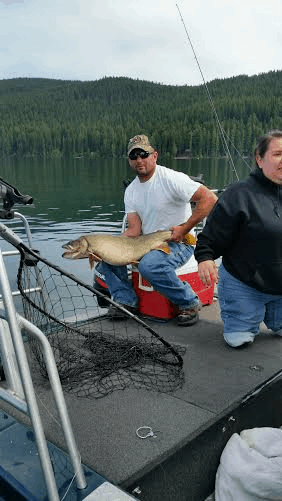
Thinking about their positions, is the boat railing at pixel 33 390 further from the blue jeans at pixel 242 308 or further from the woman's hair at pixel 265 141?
the woman's hair at pixel 265 141

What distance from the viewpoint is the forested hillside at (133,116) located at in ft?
222

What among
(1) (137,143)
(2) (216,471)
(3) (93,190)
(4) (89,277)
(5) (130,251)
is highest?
(1) (137,143)

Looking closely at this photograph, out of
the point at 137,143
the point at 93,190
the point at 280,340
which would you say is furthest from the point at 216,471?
the point at 93,190

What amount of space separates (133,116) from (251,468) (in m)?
120

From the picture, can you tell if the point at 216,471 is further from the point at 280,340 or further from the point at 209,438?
the point at 280,340

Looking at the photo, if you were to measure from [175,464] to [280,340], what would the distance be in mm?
1850

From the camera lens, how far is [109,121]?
116 m

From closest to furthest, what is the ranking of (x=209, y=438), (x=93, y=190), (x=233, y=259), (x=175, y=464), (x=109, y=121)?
(x=175, y=464) → (x=209, y=438) → (x=233, y=259) → (x=93, y=190) → (x=109, y=121)

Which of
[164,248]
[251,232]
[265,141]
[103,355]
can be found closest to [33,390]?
[103,355]

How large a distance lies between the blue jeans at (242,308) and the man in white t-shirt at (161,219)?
1.80 ft

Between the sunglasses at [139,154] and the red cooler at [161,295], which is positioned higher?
the sunglasses at [139,154]

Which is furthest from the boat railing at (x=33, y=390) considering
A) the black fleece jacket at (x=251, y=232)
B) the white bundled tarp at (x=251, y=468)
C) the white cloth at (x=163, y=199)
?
the white cloth at (x=163, y=199)

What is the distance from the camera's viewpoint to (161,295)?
4262 mm

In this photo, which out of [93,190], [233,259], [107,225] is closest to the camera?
[233,259]
